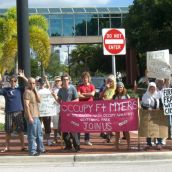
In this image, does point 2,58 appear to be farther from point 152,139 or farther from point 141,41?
point 141,41

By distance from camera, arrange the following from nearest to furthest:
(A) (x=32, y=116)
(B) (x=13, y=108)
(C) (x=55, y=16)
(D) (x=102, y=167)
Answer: (D) (x=102, y=167)
(A) (x=32, y=116)
(B) (x=13, y=108)
(C) (x=55, y=16)

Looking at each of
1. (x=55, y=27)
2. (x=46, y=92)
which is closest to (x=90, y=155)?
(x=46, y=92)

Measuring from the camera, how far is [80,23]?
76062mm

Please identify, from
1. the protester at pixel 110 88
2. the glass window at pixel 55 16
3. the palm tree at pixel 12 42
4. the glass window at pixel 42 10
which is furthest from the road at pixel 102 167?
the glass window at pixel 55 16

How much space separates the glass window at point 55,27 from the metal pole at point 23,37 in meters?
60.2

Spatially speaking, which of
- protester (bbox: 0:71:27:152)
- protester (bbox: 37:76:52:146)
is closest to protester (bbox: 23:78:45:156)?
protester (bbox: 0:71:27:152)

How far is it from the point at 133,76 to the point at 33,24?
4177 cm

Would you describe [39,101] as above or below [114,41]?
below

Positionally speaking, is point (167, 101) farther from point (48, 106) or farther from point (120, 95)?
point (48, 106)

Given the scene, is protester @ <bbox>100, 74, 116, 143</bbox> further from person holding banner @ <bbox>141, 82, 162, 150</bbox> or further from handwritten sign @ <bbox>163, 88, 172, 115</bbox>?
handwritten sign @ <bbox>163, 88, 172, 115</bbox>

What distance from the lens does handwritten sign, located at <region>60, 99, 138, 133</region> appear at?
1221cm

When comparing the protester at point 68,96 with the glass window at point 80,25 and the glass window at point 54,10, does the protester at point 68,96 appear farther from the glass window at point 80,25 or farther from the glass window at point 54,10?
the glass window at point 80,25

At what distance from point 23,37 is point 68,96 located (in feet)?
10.3

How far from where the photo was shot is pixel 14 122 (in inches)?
482
